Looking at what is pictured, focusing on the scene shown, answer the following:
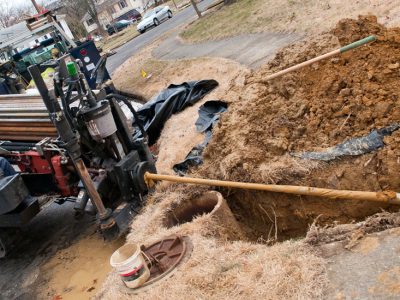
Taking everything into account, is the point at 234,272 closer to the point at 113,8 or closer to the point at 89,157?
the point at 89,157

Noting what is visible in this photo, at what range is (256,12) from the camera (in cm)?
1428

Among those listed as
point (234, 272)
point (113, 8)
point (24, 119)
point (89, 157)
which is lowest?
point (234, 272)

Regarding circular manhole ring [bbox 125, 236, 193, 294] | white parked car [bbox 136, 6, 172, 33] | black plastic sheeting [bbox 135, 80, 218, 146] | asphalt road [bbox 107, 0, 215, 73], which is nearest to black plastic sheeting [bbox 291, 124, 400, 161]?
circular manhole ring [bbox 125, 236, 193, 294]

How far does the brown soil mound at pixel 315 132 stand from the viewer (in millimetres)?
4598

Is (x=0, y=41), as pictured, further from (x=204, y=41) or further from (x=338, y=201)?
(x=338, y=201)

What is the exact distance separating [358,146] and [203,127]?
289 cm

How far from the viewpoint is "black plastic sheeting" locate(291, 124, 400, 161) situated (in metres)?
4.58

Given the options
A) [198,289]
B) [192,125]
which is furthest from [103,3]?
[198,289]

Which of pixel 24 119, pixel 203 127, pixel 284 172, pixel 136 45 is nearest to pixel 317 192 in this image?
pixel 284 172

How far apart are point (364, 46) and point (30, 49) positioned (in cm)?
916

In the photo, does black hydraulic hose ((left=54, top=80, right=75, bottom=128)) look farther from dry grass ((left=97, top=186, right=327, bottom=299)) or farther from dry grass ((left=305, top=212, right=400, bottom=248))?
dry grass ((left=305, top=212, right=400, bottom=248))

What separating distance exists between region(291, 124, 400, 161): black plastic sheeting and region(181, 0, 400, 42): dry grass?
3150 mm

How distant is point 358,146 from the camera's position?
15.2 feet

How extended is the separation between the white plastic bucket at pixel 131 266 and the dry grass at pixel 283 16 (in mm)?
5545
